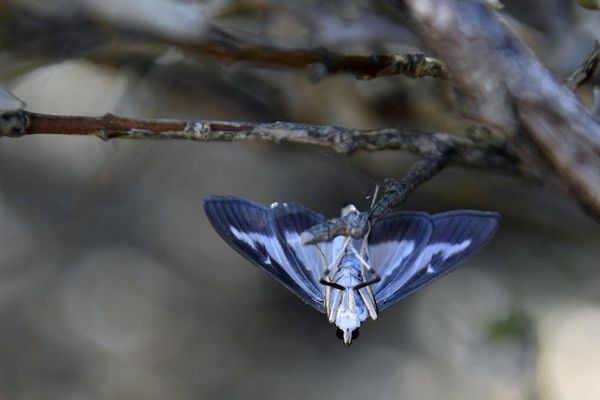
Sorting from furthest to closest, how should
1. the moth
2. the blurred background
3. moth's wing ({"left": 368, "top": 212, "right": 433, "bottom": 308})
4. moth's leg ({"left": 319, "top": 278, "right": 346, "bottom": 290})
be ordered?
the blurred background → moth's wing ({"left": 368, "top": 212, "right": 433, "bottom": 308}) → the moth → moth's leg ({"left": 319, "top": 278, "right": 346, "bottom": 290})

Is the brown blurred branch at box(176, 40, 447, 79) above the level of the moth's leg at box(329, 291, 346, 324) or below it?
above

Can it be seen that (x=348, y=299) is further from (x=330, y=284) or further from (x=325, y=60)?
(x=325, y=60)

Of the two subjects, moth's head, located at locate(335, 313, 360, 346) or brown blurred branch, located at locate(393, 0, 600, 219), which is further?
moth's head, located at locate(335, 313, 360, 346)

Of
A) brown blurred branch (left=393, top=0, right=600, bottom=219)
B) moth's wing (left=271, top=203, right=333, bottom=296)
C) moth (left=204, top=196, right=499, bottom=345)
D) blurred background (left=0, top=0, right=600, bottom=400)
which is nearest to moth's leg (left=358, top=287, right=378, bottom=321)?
moth (left=204, top=196, right=499, bottom=345)

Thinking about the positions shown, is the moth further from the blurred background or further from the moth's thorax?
the blurred background

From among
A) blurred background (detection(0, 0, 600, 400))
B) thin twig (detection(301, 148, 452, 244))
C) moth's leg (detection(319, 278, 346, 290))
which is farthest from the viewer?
blurred background (detection(0, 0, 600, 400))

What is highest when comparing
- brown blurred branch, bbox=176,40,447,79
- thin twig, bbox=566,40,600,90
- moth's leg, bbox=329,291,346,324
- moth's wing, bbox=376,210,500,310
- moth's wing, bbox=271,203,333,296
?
brown blurred branch, bbox=176,40,447,79

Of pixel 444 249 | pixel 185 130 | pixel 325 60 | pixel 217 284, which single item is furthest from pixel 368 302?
pixel 217 284
